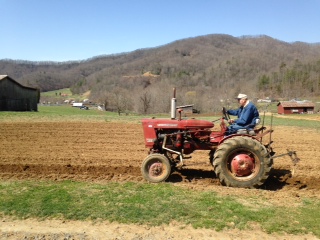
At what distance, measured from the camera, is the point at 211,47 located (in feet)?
518

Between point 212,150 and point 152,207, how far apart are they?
2.47 meters

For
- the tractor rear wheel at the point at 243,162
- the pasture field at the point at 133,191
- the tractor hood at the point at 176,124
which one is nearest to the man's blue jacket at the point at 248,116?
the tractor rear wheel at the point at 243,162

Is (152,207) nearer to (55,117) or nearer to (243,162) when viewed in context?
(243,162)

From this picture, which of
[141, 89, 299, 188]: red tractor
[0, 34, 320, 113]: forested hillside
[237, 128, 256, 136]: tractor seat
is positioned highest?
[0, 34, 320, 113]: forested hillside

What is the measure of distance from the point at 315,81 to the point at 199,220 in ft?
320

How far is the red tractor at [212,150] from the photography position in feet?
20.6

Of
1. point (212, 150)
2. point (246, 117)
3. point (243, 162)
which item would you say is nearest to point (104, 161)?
point (212, 150)

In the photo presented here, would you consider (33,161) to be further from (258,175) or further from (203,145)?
(258,175)

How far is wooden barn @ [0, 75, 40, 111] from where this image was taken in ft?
123

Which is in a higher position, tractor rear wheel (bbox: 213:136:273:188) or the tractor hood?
the tractor hood

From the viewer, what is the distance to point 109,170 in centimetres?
768

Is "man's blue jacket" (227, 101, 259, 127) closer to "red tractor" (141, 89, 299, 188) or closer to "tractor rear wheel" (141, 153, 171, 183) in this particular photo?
"red tractor" (141, 89, 299, 188)

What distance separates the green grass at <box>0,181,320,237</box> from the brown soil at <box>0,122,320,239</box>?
0.22 m

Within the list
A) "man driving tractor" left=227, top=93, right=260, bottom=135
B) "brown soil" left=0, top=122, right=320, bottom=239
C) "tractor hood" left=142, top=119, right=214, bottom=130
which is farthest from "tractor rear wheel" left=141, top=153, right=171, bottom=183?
"man driving tractor" left=227, top=93, right=260, bottom=135
